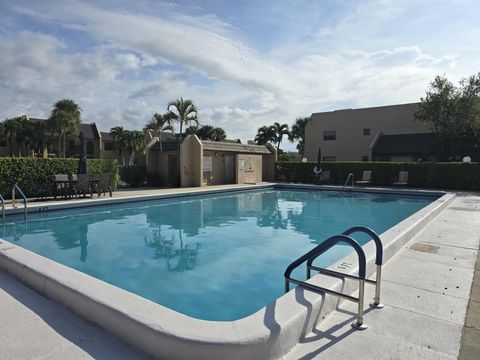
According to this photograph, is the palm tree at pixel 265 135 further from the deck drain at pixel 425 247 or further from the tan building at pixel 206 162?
the deck drain at pixel 425 247

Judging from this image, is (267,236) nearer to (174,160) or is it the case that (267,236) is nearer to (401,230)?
(401,230)

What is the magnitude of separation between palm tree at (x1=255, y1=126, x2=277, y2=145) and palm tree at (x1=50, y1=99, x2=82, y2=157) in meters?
25.0

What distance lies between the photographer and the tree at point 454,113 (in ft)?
76.5

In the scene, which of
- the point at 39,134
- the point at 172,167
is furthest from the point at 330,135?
the point at 39,134

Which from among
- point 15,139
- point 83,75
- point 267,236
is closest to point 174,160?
point 83,75

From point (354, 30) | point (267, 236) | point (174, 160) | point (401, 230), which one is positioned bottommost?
point (267, 236)

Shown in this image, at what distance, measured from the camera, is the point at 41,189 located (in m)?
13.7

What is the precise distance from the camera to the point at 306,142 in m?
37.1

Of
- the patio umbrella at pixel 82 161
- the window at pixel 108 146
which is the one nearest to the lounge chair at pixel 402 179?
the patio umbrella at pixel 82 161

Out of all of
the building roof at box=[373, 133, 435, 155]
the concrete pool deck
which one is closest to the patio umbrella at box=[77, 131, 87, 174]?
the concrete pool deck

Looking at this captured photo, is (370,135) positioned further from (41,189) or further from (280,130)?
(41,189)

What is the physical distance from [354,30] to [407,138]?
22444 millimetres

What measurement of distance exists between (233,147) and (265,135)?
25.9 metres

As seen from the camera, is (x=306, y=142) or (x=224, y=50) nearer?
(x=224, y=50)
